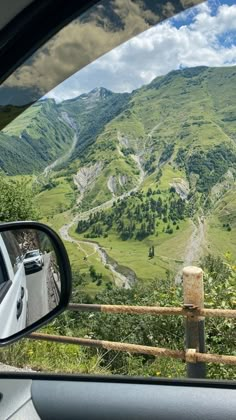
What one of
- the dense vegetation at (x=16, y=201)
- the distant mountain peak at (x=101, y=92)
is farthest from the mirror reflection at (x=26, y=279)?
the distant mountain peak at (x=101, y=92)

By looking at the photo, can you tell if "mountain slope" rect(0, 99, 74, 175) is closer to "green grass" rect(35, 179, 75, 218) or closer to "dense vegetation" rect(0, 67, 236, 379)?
"dense vegetation" rect(0, 67, 236, 379)

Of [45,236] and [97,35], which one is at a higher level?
[97,35]

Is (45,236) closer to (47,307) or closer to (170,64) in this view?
(47,307)

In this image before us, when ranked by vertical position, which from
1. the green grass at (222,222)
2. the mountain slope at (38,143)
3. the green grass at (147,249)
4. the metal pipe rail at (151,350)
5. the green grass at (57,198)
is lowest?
the metal pipe rail at (151,350)

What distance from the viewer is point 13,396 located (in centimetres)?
101

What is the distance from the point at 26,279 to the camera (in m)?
0.85

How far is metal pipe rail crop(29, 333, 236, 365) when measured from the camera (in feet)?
7.06

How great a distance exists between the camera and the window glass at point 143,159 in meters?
3.65

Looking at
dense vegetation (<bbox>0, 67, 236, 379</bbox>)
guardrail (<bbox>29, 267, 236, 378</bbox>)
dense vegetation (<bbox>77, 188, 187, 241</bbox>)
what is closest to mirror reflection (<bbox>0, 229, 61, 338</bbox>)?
guardrail (<bbox>29, 267, 236, 378</bbox>)

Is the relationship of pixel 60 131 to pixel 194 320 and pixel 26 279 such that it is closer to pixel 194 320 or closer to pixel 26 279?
pixel 194 320

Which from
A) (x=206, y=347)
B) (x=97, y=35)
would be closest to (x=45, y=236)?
(x=206, y=347)

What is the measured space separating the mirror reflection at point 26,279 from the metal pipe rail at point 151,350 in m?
1.14

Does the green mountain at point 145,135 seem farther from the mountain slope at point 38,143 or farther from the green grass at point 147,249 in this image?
the green grass at point 147,249

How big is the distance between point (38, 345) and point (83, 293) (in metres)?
0.75
